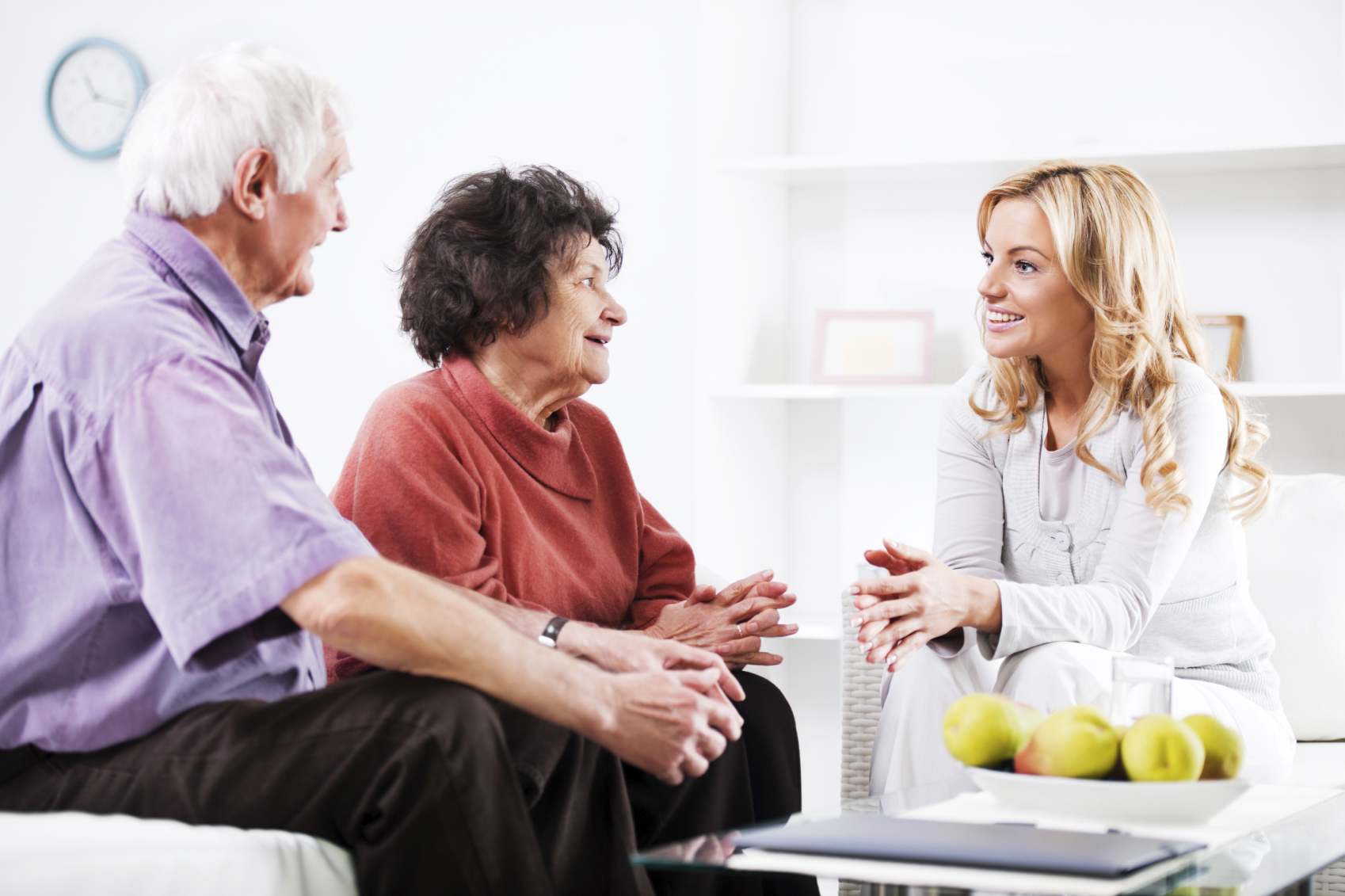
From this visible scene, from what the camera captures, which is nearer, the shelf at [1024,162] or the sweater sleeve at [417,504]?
the sweater sleeve at [417,504]

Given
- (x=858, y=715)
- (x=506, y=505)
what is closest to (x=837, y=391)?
(x=858, y=715)

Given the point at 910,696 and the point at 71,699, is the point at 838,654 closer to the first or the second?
the point at 910,696

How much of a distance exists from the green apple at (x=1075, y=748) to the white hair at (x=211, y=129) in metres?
0.95

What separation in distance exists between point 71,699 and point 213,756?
0.50ft

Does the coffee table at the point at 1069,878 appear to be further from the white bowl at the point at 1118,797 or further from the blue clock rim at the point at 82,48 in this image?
the blue clock rim at the point at 82,48

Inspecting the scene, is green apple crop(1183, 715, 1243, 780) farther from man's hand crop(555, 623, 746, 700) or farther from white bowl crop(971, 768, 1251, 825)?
man's hand crop(555, 623, 746, 700)

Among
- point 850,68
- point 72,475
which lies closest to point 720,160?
point 850,68

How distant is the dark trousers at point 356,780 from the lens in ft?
3.62

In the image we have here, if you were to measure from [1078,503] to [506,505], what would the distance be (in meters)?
0.91

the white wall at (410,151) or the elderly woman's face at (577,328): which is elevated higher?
the white wall at (410,151)

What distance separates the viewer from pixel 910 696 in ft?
5.63

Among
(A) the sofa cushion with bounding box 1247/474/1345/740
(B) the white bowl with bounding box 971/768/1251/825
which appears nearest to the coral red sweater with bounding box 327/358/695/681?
(B) the white bowl with bounding box 971/768/1251/825

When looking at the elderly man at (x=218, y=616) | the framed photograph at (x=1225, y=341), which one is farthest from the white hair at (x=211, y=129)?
the framed photograph at (x=1225, y=341)

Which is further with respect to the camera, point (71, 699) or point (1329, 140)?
point (1329, 140)
